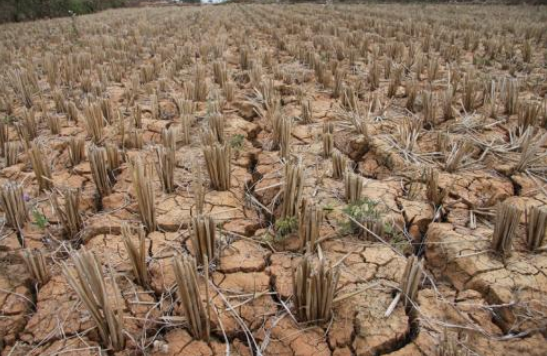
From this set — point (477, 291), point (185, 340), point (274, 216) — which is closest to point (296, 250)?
point (274, 216)

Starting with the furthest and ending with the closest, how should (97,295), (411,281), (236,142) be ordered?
(236,142), (411,281), (97,295)

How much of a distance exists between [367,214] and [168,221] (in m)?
1.13

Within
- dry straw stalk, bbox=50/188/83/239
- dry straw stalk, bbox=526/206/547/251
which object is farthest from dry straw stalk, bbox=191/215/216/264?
dry straw stalk, bbox=526/206/547/251

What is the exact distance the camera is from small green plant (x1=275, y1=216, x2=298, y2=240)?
204 cm

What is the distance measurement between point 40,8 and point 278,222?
1779 cm

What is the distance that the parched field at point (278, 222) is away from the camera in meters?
1.57

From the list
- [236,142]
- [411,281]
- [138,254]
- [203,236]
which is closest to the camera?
[411,281]

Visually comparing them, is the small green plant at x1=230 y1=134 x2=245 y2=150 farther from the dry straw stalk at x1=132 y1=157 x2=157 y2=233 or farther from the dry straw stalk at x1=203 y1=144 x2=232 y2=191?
the dry straw stalk at x1=132 y1=157 x2=157 y2=233

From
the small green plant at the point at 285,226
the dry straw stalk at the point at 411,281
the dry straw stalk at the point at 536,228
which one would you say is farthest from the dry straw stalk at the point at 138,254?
the dry straw stalk at the point at 536,228

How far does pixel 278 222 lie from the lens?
205cm

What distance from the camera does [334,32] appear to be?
7.61m

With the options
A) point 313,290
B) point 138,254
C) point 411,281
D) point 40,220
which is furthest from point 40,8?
point 411,281

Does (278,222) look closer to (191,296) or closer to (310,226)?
(310,226)

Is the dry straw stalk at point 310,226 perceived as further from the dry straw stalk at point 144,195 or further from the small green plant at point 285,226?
the dry straw stalk at point 144,195
